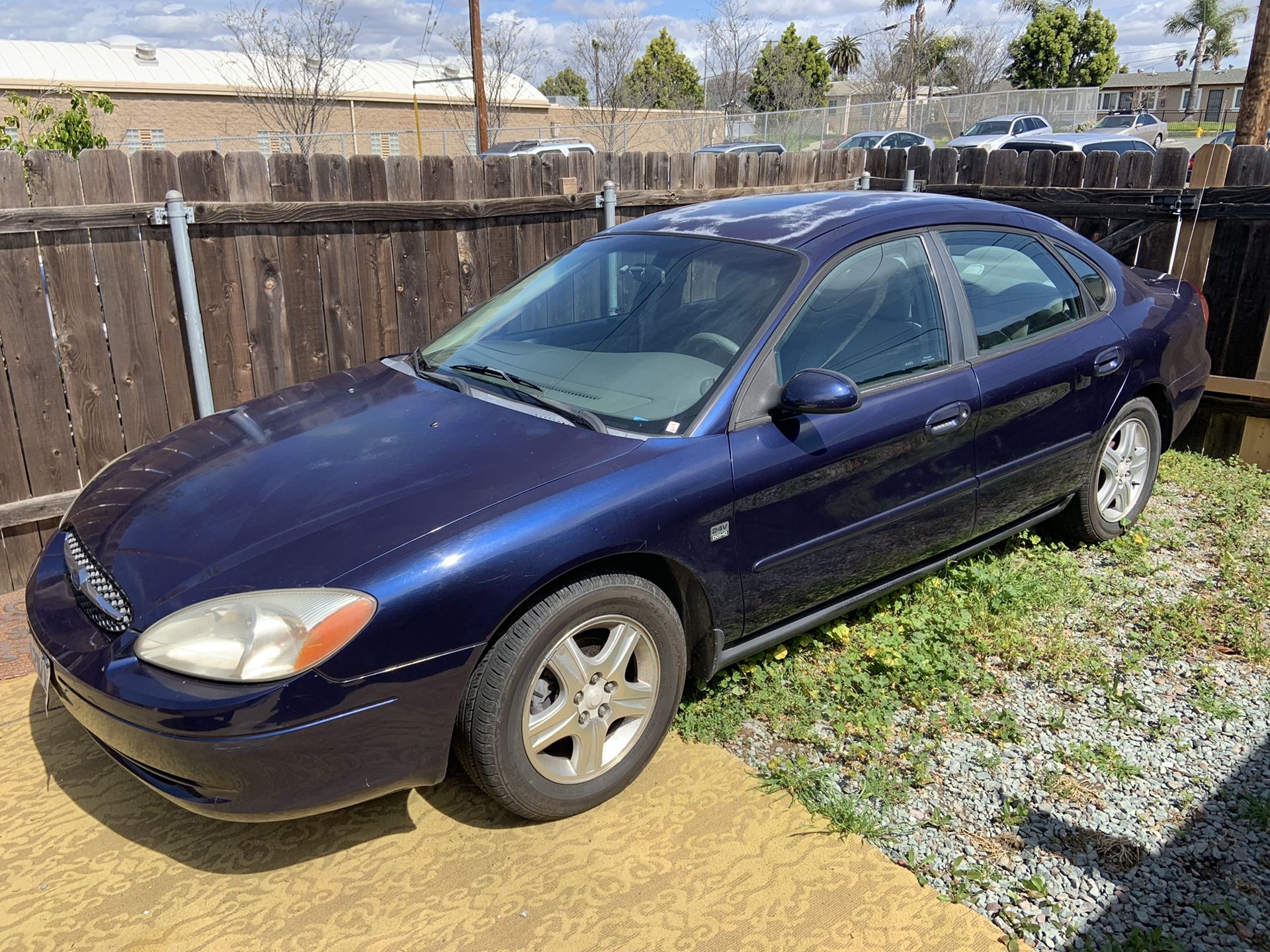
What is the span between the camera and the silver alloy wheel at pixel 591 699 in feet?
9.04

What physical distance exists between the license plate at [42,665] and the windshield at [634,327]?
5.31 feet

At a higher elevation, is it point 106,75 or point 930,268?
point 106,75

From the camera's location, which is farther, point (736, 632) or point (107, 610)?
point (736, 632)

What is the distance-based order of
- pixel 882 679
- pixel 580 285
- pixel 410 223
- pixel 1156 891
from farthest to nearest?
pixel 410 223 < pixel 580 285 < pixel 882 679 < pixel 1156 891

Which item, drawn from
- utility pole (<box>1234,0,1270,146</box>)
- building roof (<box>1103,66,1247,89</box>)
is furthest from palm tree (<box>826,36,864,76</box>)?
utility pole (<box>1234,0,1270,146</box>)

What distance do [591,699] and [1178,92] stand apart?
248ft

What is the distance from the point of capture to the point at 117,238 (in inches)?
185

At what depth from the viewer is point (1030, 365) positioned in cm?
391

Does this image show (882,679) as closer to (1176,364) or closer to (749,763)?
(749,763)

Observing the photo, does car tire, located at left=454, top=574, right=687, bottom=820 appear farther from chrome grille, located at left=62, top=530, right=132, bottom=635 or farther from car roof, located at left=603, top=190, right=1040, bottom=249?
car roof, located at left=603, top=190, right=1040, bottom=249

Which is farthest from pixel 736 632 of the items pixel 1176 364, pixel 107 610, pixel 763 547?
pixel 1176 364

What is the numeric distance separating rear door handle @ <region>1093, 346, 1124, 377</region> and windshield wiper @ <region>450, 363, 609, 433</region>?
2.45m

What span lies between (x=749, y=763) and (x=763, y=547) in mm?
738

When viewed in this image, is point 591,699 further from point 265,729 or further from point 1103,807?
point 1103,807
